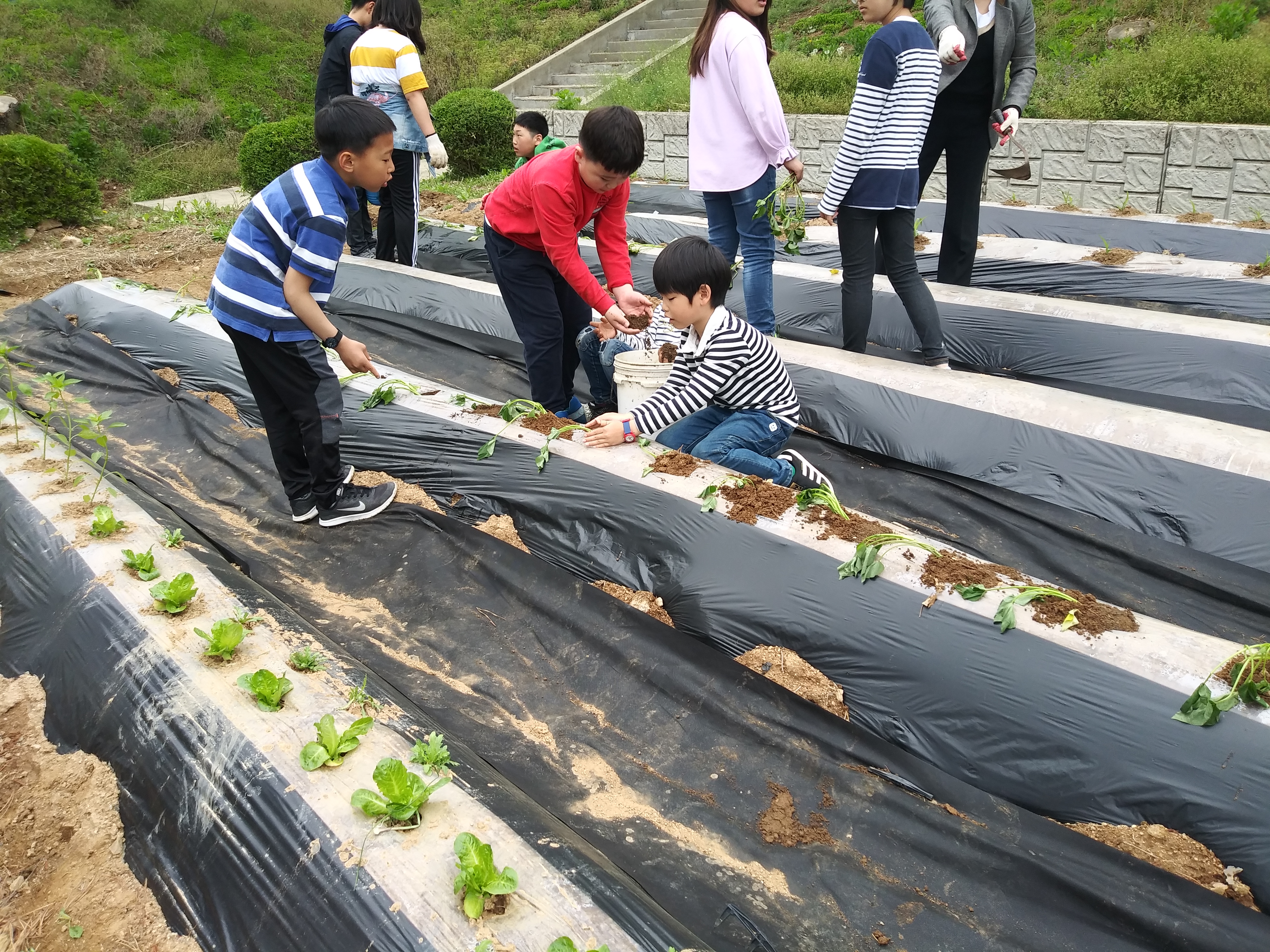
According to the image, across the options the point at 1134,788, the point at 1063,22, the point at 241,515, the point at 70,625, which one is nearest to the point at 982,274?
the point at 1134,788

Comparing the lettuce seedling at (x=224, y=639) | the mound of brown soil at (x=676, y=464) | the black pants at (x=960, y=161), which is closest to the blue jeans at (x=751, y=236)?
the black pants at (x=960, y=161)

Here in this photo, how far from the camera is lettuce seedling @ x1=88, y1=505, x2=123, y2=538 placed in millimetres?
2752

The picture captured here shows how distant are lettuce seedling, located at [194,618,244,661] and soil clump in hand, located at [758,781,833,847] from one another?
1397 mm

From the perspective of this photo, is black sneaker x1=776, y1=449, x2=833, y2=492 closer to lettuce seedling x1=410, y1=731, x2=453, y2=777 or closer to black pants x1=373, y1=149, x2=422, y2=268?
lettuce seedling x1=410, y1=731, x2=453, y2=777

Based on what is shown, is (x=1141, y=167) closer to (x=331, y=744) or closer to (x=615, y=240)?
(x=615, y=240)

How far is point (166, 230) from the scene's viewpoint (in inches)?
334

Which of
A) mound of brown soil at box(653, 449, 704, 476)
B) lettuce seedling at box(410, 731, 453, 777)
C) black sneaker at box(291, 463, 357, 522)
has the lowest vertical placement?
black sneaker at box(291, 463, 357, 522)

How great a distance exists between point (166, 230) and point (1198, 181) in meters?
9.35

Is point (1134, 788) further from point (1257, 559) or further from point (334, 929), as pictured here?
point (334, 929)

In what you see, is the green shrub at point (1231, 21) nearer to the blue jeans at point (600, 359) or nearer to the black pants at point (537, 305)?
the blue jeans at point (600, 359)

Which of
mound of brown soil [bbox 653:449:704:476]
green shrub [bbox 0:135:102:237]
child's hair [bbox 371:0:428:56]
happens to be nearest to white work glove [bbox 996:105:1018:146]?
mound of brown soil [bbox 653:449:704:476]

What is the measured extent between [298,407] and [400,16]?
370 cm

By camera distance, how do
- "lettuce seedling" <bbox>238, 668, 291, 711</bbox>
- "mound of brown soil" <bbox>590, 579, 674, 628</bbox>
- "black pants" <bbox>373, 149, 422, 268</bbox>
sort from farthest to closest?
"black pants" <bbox>373, 149, 422, 268</bbox> < "mound of brown soil" <bbox>590, 579, 674, 628</bbox> < "lettuce seedling" <bbox>238, 668, 291, 711</bbox>

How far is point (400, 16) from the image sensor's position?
5473 mm
